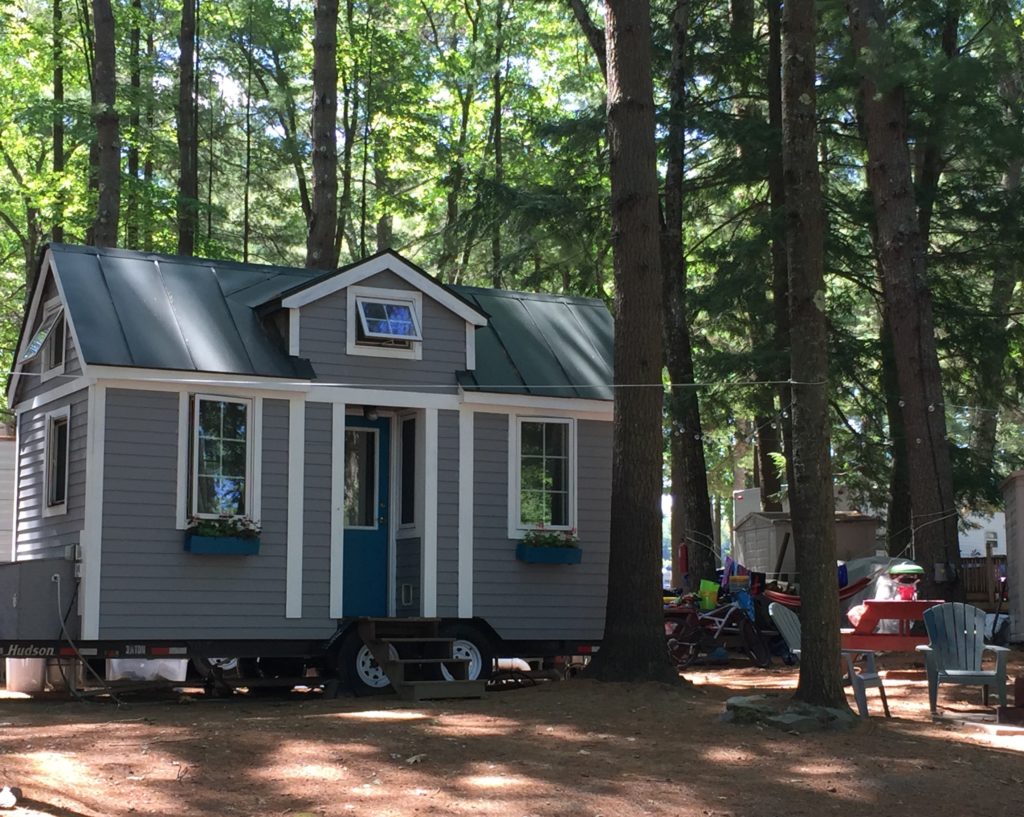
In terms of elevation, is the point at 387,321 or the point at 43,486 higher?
the point at 387,321

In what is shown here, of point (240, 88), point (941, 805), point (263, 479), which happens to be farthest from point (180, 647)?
point (240, 88)

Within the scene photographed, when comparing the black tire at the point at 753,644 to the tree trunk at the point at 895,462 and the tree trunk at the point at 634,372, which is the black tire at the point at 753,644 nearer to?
the tree trunk at the point at 634,372

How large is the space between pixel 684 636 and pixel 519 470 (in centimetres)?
322

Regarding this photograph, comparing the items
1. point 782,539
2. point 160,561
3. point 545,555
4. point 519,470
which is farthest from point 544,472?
point 782,539

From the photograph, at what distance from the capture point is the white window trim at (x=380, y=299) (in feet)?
43.0

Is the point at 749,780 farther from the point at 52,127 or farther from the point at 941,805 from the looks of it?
the point at 52,127

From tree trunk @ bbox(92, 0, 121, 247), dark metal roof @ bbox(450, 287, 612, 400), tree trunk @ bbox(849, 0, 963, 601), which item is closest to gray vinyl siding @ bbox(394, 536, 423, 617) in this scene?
dark metal roof @ bbox(450, 287, 612, 400)

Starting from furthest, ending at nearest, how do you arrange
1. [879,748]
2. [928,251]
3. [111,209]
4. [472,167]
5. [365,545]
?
1. [472,167]
2. [928,251]
3. [111,209]
4. [365,545]
5. [879,748]

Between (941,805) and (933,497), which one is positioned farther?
(933,497)

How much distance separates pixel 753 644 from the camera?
50.8ft

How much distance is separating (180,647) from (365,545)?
7.65 ft

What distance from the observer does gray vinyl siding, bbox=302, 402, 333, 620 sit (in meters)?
12.7

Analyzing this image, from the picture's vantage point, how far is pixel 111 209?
61.6ft

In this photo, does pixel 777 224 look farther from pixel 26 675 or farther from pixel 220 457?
pixel 26 675
